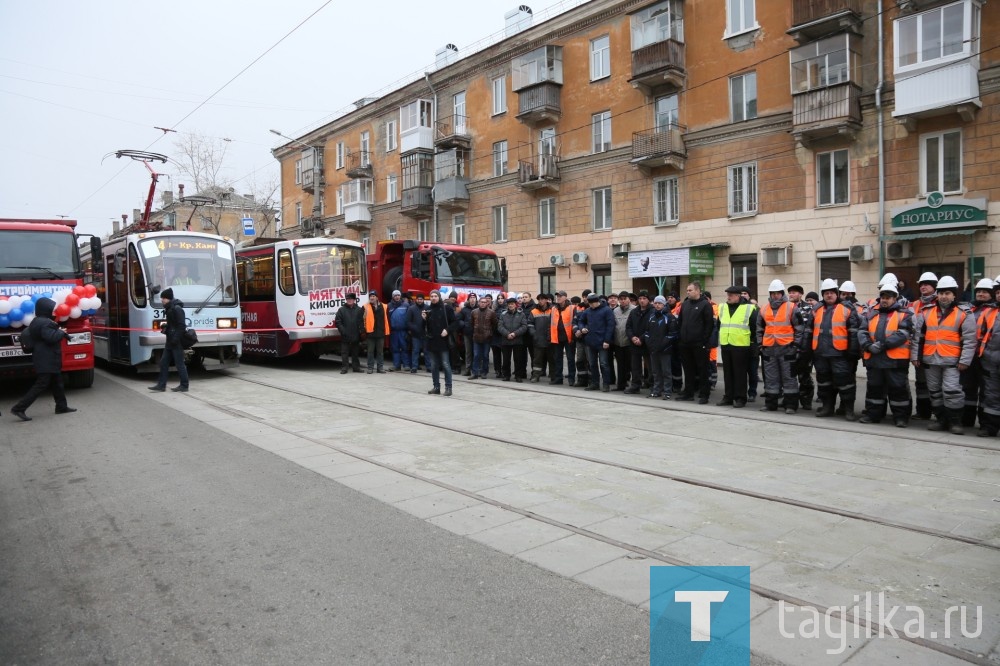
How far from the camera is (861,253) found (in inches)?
791

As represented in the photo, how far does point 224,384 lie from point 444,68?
83.2ft

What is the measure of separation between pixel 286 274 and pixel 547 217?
15594 millimetres

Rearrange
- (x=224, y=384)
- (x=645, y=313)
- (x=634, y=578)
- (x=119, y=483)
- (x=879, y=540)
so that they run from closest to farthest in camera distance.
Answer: (x=634, y=578)
(x=879, y=540)
(x=119, y=483)
(x=645, y=313)
(x=224, y=384)

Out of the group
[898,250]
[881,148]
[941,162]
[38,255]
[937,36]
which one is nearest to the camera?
[38,255]

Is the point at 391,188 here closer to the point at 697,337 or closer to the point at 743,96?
the point at 743,96

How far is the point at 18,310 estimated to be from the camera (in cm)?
1191

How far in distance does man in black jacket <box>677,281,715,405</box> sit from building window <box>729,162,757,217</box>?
12.4m

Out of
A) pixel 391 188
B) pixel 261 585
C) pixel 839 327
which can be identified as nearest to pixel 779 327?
pixel 839 327

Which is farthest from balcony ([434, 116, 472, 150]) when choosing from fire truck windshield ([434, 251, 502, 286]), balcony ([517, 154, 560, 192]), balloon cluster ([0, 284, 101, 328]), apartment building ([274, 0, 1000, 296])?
balloon cluster ([0, 284, 101, 328])

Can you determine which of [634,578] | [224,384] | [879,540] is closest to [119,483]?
[634,578]

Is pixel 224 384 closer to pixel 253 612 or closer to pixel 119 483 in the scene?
pixel 119 483

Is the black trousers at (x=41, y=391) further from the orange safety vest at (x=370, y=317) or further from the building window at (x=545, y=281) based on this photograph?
the building window at (x=545, y=281)

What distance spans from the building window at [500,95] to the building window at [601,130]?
5.80 m

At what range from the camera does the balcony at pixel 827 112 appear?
2000 cm
